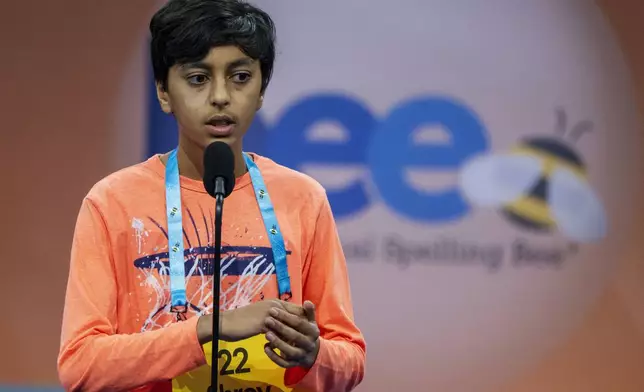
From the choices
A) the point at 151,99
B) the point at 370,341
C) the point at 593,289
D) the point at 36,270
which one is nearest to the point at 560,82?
→ the point at 593,289

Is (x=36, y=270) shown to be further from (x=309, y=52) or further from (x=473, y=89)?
(x=473, y=89)

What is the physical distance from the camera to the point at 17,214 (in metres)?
3.56

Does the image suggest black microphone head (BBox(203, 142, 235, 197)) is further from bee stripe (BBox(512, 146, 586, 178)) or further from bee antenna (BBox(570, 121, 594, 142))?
bee antenna (BBox(570, 121, 594, 142))

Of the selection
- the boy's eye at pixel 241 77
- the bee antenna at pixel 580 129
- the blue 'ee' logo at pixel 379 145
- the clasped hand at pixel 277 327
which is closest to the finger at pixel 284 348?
the clasped hand at pixel 277 327

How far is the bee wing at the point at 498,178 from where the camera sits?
3.59m

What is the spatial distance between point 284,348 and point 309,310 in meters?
0.07

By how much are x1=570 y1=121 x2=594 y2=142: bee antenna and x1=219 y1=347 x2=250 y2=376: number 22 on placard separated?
235 cm

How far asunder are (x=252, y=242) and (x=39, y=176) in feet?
6.93

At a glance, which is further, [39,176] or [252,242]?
[39,176]

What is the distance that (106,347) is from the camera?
1.51 meters

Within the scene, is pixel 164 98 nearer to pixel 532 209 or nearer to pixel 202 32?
pixel 202 32

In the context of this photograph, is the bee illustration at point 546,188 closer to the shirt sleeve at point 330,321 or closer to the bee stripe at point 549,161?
the bee stripe at point 549,161

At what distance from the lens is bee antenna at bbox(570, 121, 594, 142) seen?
3641 millimetres

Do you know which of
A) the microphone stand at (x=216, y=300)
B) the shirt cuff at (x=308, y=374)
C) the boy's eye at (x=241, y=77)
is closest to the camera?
the microphone stand at (x=216, y=300)
